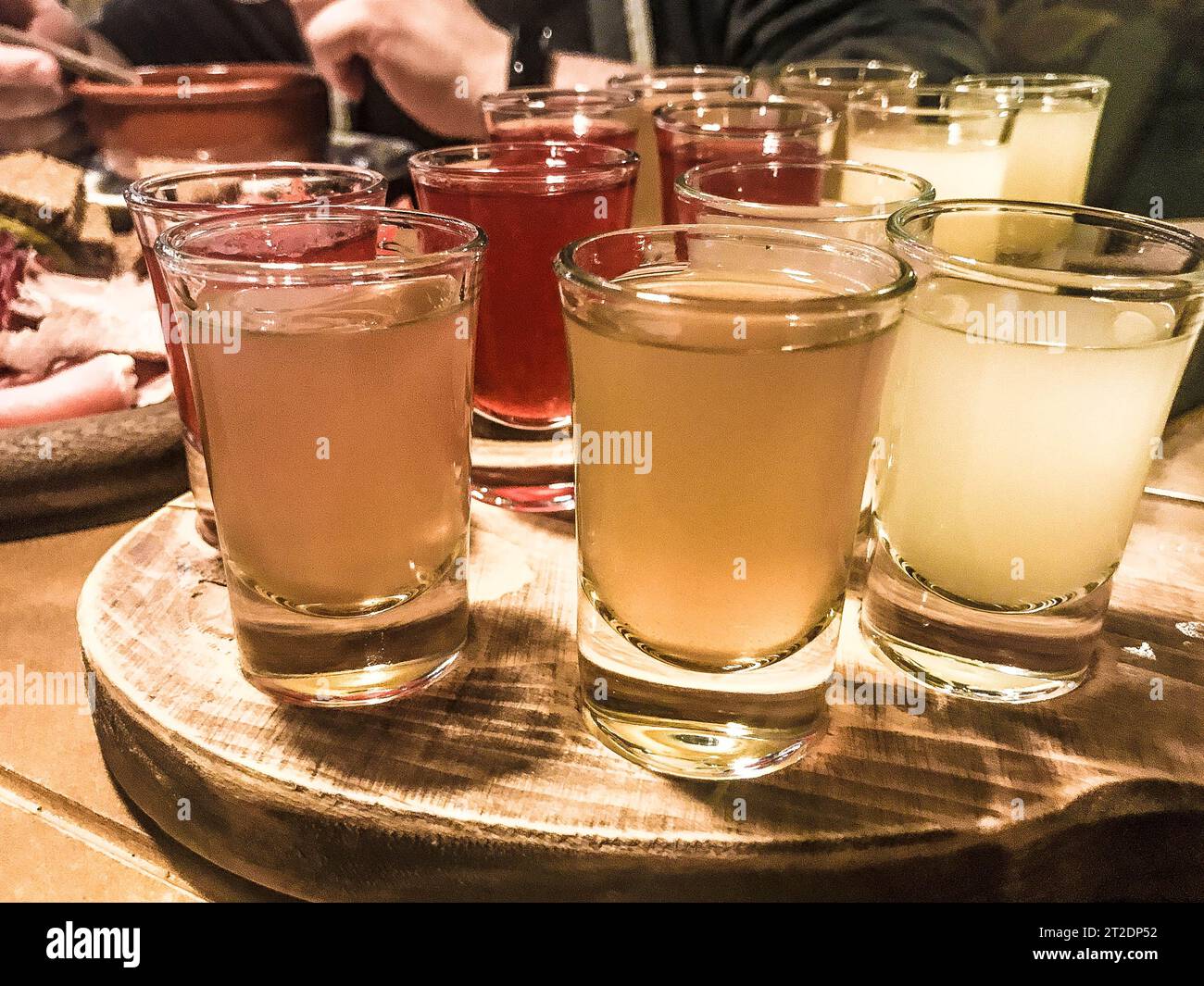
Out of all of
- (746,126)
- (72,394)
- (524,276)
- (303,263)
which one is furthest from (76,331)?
(746,126)

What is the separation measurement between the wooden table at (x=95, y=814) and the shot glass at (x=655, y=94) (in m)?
0.72

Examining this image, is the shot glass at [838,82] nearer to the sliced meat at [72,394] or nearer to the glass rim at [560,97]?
the glass rim at [560,97]

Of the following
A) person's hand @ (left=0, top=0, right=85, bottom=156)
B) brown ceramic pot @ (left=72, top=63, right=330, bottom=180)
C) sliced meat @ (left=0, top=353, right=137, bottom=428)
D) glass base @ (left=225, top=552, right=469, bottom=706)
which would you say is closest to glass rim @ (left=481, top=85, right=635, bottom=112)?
brown ceramic pot @ (left=72, top=63, right=330, bottom=180)

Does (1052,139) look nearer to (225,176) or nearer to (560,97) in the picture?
(560,97)

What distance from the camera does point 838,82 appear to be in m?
1.38

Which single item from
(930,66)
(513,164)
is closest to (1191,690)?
(513,164)

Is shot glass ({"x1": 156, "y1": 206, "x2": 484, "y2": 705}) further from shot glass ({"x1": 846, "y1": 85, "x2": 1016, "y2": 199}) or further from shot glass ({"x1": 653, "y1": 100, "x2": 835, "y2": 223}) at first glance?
shot glass ({"x1": 846, "y1": 85, "x2": 1016, "y2": 199})

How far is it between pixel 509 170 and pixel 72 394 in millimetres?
581

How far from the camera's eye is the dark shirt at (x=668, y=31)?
1942 millimetres

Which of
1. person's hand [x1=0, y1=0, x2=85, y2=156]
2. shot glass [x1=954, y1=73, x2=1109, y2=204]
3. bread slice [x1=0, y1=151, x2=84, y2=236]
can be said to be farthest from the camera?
person's hand [x1=0, y1=0, x2=85, y2=156]

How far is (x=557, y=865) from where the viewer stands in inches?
24.8

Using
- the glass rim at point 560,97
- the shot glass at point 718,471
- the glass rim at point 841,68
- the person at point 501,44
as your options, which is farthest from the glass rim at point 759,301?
the person at point 501,44

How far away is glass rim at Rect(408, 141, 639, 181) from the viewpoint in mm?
965

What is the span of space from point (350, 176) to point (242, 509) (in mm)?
375
